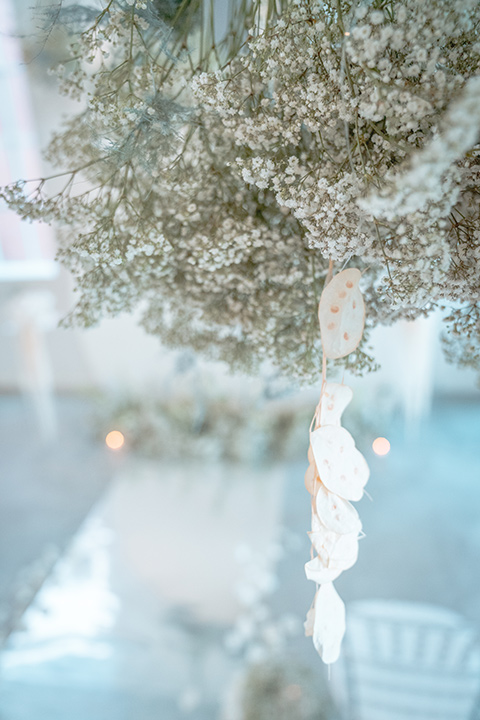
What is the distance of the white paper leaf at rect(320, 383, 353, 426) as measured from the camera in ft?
1.88

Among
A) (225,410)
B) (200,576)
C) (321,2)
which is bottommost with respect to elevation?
(200,576)

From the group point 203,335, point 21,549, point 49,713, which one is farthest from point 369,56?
point 21,549

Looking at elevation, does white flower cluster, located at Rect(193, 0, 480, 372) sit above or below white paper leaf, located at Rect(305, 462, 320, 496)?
above

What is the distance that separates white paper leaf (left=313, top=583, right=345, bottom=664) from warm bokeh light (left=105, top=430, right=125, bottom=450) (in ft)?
6.20

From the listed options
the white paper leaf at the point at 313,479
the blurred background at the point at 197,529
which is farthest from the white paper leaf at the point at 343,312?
the blurred background at the point at 197,529

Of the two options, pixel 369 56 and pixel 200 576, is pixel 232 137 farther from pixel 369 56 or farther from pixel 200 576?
pixel 200 576

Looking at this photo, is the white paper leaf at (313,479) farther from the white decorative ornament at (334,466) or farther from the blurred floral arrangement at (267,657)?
the blurred floral arrangement at (267,657)

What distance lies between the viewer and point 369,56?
43 centimetres

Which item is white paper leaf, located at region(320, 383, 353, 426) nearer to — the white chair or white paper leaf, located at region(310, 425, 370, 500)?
white paper leaf, located at region(310, 425, 370, 500)

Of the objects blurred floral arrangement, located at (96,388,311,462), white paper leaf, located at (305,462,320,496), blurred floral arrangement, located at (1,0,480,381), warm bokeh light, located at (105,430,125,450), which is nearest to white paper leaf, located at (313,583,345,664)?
white paper leaf, located at (305,462,320,496)

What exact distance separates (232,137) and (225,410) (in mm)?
1641

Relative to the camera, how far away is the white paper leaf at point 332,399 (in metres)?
0.57

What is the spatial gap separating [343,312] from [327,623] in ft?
1.19

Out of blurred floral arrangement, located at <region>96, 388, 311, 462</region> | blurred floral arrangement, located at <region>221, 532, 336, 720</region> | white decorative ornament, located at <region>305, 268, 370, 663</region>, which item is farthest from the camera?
blurred floral arrangement, located at <region>96, 388, 311, 462</region>
